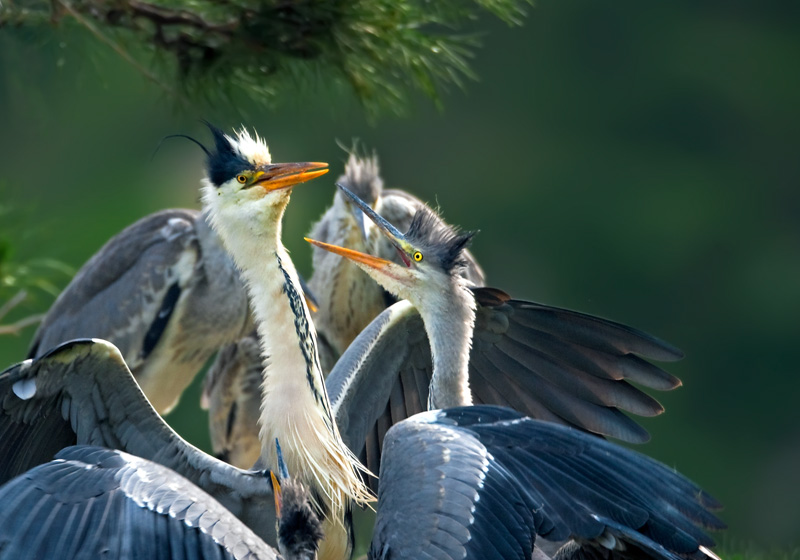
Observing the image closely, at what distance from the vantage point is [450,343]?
2.96 meters

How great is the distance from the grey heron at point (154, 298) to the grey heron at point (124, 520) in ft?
5.89

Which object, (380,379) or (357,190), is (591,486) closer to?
(380,379)

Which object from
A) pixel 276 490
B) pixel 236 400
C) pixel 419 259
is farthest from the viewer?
pixel 236 400

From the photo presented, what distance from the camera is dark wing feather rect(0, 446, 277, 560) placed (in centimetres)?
220

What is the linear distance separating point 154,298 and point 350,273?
0.65 meters

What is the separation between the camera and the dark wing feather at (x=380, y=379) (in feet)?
11.0

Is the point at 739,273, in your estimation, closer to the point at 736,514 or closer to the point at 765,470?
the point at 765,470

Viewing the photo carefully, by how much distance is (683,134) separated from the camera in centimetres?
1167

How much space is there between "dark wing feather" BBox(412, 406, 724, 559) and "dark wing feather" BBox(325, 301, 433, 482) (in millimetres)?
791

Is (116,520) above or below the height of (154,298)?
above

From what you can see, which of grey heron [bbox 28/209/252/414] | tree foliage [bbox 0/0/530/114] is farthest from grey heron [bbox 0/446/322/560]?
grey heron [bbox 28/209/252/414]

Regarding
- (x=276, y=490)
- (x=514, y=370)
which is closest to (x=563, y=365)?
(x=514, y=370)

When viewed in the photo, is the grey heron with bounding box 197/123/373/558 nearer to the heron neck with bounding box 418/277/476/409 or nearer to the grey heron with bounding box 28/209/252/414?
the heron neck with bounding box 418/277/476/409

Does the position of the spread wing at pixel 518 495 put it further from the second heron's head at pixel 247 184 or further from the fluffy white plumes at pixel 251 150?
the fluffy white plumes at pixel 251 150
